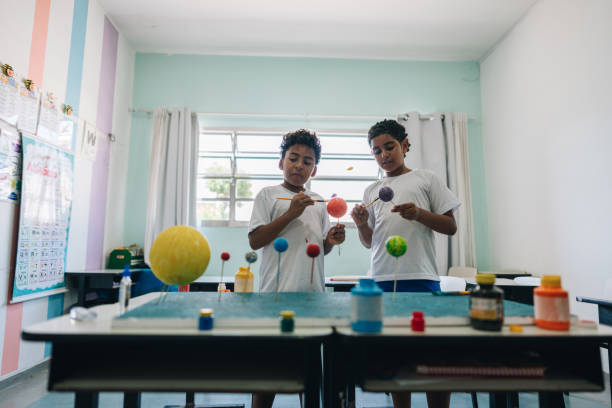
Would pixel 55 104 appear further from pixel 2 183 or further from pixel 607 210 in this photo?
pixel 607 210

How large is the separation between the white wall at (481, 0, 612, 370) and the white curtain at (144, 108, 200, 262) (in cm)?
378

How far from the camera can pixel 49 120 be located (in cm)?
297

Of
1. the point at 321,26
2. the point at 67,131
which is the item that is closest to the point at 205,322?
the point at 67,131

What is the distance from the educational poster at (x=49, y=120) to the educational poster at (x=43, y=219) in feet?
0.27

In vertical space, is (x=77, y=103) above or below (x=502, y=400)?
above

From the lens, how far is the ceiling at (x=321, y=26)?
3.76 metres

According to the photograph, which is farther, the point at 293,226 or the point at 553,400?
the point at 293,226

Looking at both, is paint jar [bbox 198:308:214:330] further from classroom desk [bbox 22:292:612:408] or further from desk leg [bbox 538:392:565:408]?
desk leg [bbox 538:392:565:408]

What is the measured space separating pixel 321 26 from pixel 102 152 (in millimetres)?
2870

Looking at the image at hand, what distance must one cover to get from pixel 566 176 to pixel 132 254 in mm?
4522

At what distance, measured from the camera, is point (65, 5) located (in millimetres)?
3215

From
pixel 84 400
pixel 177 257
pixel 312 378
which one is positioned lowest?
pixel 84 400

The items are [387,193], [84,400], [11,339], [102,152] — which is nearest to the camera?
[84,400]

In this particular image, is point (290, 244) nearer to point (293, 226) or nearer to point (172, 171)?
point (293, 226)
